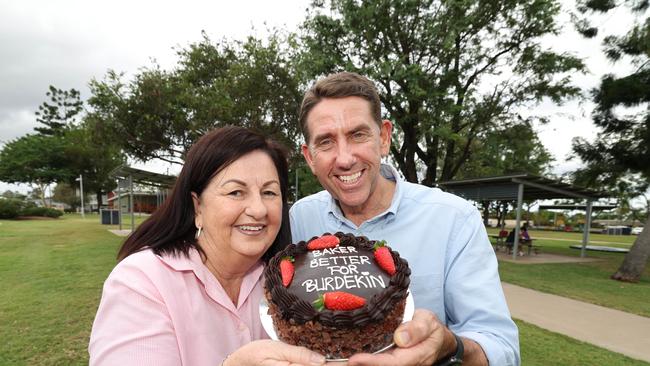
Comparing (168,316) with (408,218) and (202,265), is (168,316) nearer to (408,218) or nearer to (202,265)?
(202,265)

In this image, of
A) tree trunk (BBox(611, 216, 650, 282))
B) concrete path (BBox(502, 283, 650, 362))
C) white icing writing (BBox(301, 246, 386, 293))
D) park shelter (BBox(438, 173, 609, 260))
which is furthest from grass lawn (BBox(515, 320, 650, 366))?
park shelter (BBox(438, 173, 609, 260))

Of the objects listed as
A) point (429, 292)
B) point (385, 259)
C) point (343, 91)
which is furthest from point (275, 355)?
point (343, 91)

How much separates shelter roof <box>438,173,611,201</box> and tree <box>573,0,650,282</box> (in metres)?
1.37

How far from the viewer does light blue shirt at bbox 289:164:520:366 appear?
6.79 feet

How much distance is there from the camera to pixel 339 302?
159 centimetres

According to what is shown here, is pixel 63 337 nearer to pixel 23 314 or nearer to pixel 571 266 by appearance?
pixel 23 314

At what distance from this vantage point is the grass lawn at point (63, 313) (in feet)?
17.8

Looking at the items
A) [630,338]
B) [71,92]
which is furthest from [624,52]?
[71,92]

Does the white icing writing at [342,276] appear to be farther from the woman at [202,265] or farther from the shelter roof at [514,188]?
the shelter roof at [514,188]

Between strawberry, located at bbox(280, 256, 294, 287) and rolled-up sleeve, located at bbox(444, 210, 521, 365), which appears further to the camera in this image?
rolled-up sleeve, located at bbox(444, 210, 521, 365)

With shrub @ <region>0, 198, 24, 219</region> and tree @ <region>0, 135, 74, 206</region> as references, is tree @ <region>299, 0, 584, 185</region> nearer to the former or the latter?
shrub @ <region>0, 198, 24, 219</region>

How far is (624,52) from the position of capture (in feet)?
46.2

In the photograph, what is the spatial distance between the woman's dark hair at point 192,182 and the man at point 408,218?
1.17ft

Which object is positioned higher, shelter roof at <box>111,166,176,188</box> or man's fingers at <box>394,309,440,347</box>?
shelter roof at <box>111,166,176,188</box>
